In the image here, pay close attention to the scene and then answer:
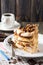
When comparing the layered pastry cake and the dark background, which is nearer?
the layered pastry cake

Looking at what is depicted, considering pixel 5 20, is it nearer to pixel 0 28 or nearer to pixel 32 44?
pixel 0 28

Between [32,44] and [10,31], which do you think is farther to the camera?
[10,31]

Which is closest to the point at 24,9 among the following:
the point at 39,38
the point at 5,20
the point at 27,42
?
the point at 5,20

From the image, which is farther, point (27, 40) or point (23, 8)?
point (23, 8)

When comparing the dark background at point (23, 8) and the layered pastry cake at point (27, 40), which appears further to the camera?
the dark background at point (23, 8)
